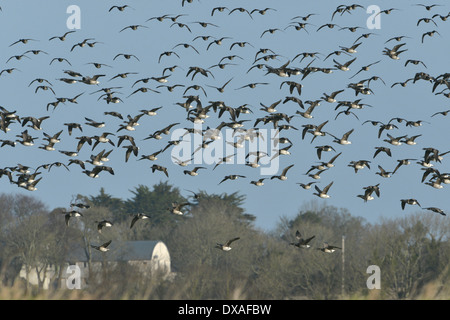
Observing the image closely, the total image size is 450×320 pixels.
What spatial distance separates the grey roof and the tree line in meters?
2.13

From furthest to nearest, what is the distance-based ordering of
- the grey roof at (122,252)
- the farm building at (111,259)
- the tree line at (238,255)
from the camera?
the grey roof at (122,252), the farm building at (111,259), the tree line at (238,255)

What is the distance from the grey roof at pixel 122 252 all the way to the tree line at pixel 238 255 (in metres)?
2.13

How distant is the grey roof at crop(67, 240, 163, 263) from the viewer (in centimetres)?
9344

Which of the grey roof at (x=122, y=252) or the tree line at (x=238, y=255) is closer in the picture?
the tree line at (x=238, y=255)

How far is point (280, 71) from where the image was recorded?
144ft

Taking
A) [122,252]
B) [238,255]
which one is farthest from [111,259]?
[238,255]

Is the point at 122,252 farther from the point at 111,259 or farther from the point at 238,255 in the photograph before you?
the point at 238,255

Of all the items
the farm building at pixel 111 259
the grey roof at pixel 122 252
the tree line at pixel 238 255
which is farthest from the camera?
the grey roof at pixel 122 252

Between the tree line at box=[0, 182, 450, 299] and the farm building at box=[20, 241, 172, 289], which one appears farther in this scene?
the farm building at box=[20, 241, 172, 289]

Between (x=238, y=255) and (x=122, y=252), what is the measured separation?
15510mm

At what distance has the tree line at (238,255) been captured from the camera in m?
68.4
